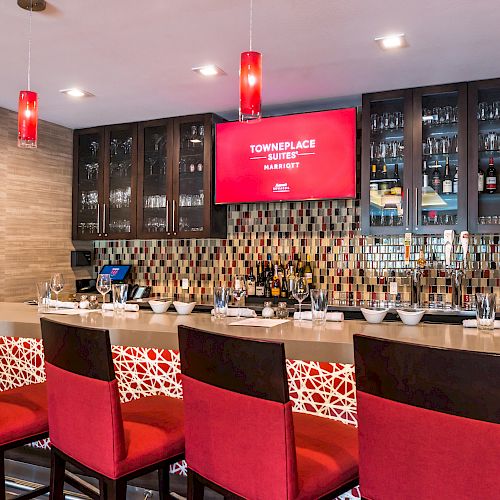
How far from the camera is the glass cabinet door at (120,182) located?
17.0 feet

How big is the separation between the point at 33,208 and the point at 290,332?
3.72m

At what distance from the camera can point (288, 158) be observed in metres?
4.60

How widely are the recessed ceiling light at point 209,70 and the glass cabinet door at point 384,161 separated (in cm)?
121

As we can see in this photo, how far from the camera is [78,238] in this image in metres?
5.40

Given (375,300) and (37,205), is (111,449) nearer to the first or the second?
(375,300)

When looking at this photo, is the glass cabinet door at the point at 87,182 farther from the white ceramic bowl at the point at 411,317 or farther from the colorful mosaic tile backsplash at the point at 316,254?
the white ceramic bowl at the point at 411,317

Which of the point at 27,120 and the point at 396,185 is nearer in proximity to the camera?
the point at 27,120

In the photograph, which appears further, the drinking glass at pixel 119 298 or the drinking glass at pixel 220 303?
the drinking glass at pixel 119 298

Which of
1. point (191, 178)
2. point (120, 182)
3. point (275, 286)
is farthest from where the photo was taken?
point (120, 182)

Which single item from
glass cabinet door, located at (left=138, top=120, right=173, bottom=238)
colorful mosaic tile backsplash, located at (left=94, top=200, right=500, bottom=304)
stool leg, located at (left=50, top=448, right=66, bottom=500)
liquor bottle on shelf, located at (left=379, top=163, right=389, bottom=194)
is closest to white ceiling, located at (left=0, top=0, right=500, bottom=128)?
glass cabinet door, located at (left=138, top=120, right=173, bottom=238)

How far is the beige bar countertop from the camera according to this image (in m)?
1.72

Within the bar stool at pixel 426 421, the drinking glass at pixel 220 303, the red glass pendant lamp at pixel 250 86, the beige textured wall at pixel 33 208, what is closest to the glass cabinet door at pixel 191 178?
the beige textured wall at pixel 33 208

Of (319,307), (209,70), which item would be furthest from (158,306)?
(209,70)

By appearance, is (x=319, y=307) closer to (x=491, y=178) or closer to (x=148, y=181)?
(x=491, y=178)
